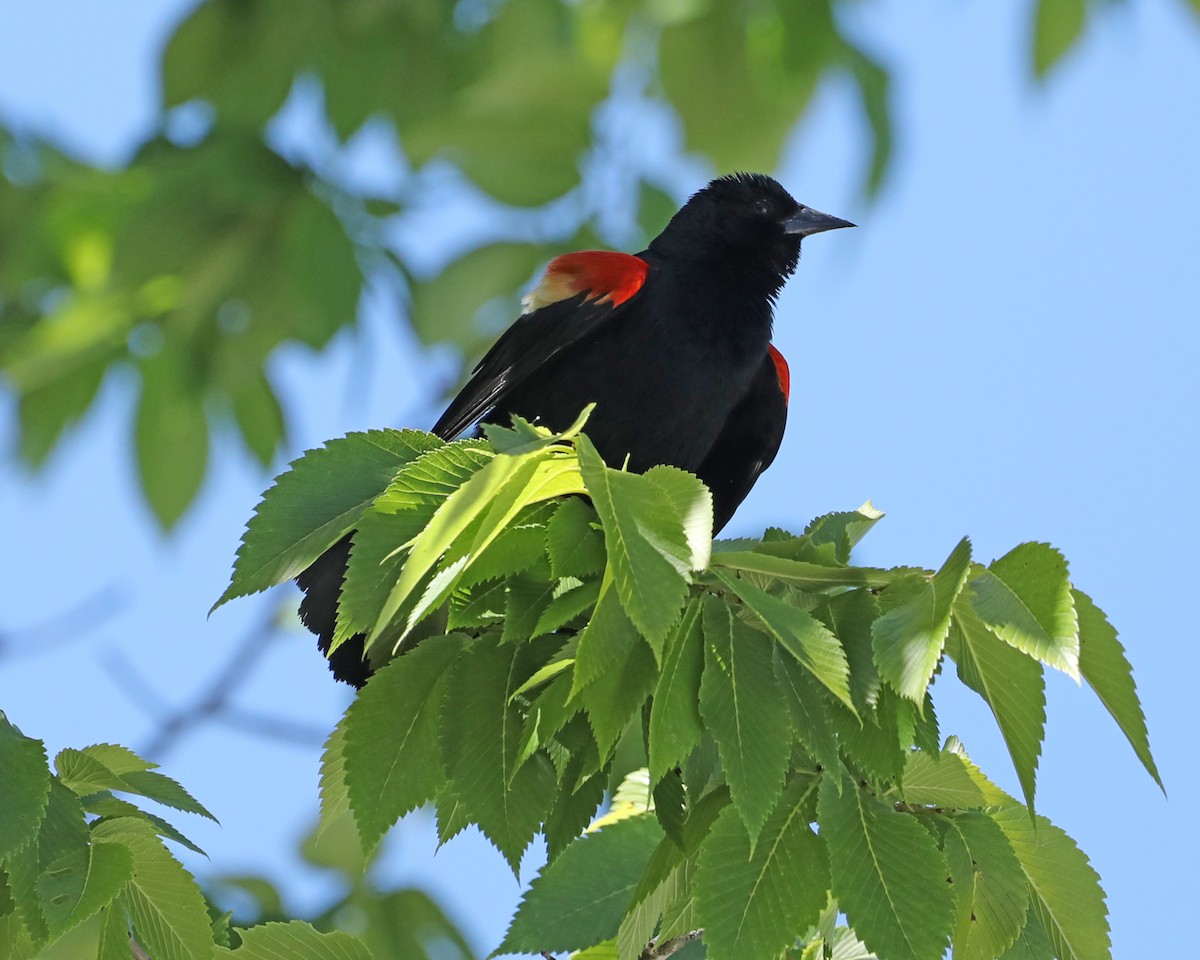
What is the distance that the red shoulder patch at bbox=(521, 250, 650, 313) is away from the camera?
2932 millimetres

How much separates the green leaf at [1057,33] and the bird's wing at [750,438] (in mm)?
1098

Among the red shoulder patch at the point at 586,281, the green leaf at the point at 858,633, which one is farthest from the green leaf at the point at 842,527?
the red shoulder patch at the point at 586,281

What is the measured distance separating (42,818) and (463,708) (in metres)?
0.43

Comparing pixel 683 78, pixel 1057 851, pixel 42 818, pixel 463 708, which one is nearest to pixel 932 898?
pixel 1057 851

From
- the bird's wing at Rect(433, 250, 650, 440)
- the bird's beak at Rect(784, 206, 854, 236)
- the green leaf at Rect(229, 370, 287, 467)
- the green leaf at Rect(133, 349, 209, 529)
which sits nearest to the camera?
the bird's wing at Rect(433, 250, 650, 440)

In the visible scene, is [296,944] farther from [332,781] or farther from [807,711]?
[807,711]

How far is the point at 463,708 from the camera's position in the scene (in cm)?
145

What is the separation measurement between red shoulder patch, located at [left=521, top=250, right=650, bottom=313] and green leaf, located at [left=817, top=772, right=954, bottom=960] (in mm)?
1717

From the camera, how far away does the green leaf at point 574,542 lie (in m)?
1.41

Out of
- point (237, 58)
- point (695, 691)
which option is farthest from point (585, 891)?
point (237, 58)

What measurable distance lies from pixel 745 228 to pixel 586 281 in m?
0.71

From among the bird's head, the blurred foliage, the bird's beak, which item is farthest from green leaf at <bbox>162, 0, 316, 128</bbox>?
the bird's beak

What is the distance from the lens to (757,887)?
1341 mm

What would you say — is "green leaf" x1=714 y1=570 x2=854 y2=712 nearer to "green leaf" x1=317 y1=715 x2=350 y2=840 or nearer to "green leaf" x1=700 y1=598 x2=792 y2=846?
"green leaf" x1=700 y1=598 x2=792 y2=846
